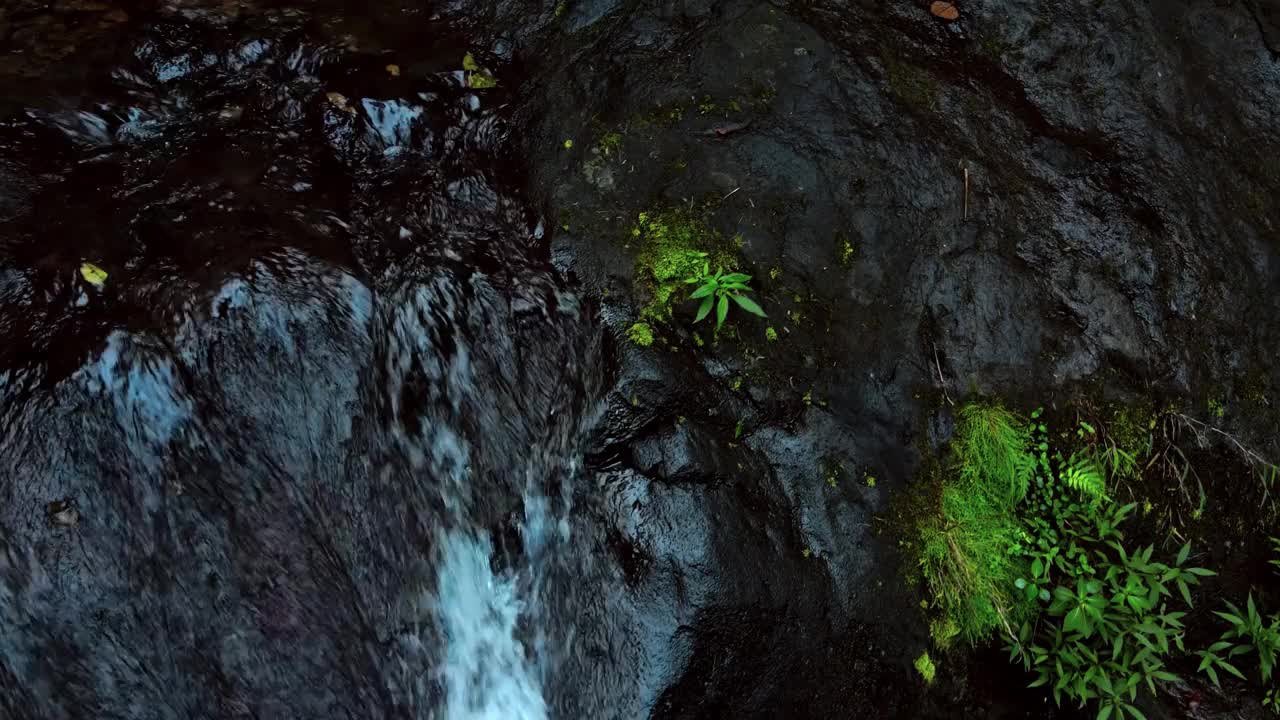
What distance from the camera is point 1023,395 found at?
357cm

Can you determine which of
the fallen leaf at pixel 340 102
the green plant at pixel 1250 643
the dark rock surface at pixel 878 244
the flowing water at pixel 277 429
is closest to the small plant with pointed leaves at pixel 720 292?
the dark rock surface at pixel 878 244

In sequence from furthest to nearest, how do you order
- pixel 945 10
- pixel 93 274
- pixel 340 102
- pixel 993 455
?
pixel 945 10 < pixel 340 102 < pixel 993 455 < pixel 93 274

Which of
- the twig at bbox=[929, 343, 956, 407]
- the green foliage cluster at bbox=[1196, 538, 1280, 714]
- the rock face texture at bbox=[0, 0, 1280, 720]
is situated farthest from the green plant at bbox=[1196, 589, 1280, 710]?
the twig at bbox=[929, 343, 956, 407]

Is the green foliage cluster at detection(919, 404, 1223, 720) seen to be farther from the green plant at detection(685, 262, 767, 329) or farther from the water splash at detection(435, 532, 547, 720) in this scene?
the water splash at detection(435, 532, 547, 720)

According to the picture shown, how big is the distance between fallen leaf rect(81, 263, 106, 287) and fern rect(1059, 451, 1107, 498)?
13.0 feet

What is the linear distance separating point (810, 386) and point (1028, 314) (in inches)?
43.5

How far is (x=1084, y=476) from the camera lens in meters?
3.39

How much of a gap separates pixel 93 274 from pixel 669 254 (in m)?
2.30

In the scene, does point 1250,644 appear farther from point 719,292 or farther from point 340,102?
point 340,102

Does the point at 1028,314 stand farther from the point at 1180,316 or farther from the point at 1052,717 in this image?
the point at 1052,717

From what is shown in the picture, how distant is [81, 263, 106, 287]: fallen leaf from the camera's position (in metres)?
3.31

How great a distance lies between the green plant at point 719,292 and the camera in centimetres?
328

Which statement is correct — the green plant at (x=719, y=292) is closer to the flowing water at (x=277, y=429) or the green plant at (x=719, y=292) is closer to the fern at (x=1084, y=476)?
the flowing water at (x=277, y=429)

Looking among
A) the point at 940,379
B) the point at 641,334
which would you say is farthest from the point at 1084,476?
the point at 641,334
